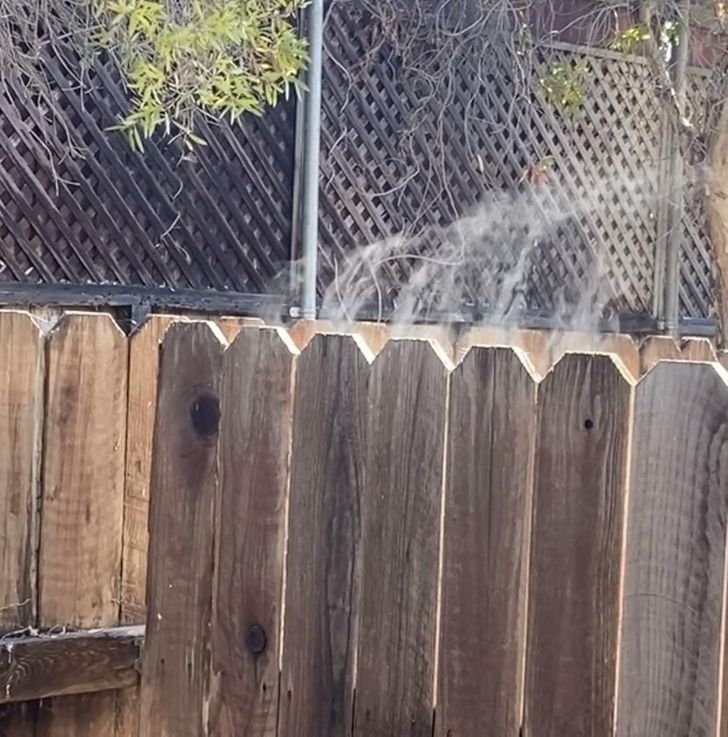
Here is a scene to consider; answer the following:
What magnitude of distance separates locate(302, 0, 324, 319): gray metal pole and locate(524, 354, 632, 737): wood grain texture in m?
3.79

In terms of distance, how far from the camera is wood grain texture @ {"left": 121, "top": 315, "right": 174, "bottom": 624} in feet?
6.39

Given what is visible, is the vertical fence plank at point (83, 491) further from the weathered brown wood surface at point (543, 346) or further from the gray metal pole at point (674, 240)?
the gray metal pole at point (674, 240)

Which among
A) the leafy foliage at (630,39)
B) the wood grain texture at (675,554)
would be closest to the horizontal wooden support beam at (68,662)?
the wood grain texture at (675,554)

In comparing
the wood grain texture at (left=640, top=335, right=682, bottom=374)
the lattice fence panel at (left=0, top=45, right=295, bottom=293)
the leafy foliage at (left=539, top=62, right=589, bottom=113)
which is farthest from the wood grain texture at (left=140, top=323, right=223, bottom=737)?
the leafy foliage at (left=539, top=62, right=589, bottom=113)

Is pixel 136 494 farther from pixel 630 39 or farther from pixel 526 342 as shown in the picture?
pixel 630 39

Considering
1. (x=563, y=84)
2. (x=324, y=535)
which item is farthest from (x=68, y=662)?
(x=563, y=84)

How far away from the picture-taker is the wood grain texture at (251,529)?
174cm

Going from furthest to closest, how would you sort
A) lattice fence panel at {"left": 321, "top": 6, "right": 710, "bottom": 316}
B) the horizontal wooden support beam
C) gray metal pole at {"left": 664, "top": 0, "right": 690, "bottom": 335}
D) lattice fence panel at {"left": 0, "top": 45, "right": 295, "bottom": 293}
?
gray metal pole at {"left": 664, "top": 0, "right": 690, "bottom": 335}
lattice fence panel at {"left": 321, "top": 6, "right": 710, "bottom": 316}
lattice fence panel at {"left": 0, "top": 45, "right": 295, "bottom": 293}
the horizontal wooden support beam

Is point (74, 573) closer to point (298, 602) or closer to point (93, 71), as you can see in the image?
point (298, 602)

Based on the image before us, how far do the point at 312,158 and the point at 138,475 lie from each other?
11.4 feet

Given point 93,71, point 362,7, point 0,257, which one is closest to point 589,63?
point 362,7

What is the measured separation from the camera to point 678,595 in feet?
4.36

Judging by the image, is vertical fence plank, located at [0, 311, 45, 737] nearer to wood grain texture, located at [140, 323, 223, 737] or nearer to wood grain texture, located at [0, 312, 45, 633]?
wood grain texture, located at [0, 312, 45, 633]

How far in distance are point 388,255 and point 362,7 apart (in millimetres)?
1192
